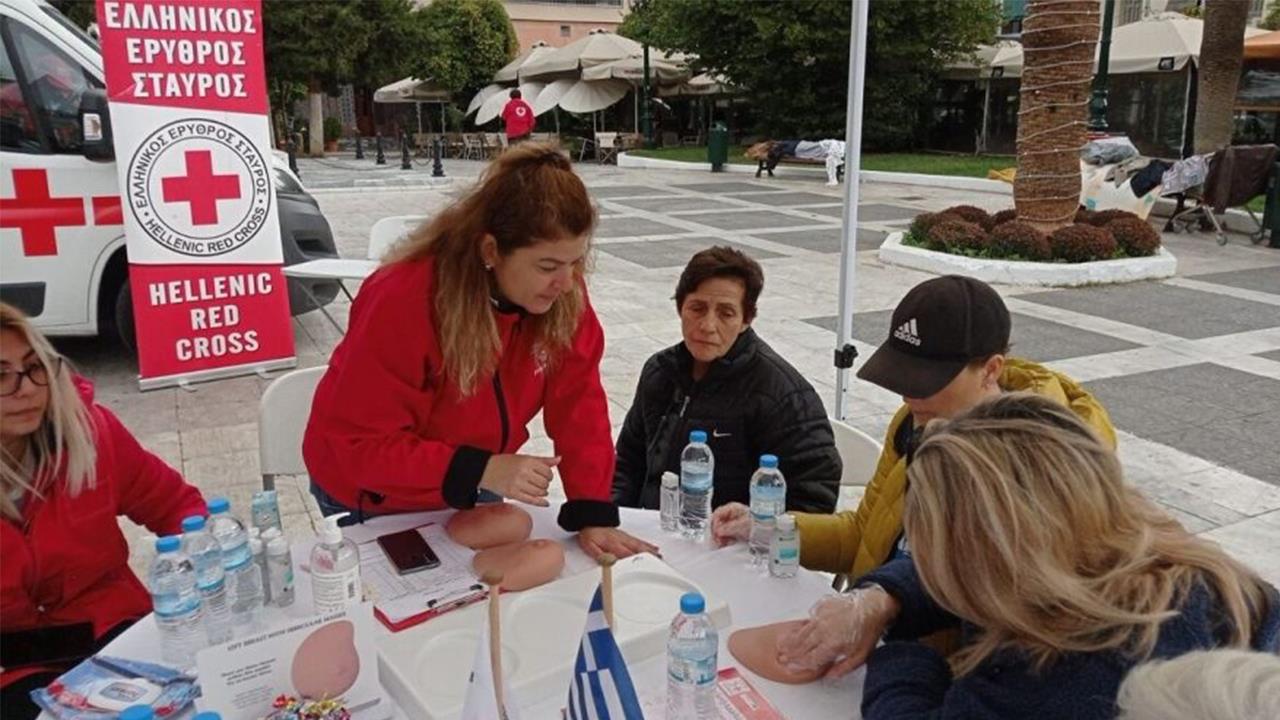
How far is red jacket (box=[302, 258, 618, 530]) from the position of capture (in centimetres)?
189

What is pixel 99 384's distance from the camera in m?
5.61

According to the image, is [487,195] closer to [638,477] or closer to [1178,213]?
[638,477]

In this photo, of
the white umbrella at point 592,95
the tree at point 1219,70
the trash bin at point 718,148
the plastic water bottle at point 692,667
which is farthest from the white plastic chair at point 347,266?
the white umbrella at point 592,95

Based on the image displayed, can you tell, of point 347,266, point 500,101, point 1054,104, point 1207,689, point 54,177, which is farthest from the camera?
point 500,101

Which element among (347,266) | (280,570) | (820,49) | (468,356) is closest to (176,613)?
(280,570)

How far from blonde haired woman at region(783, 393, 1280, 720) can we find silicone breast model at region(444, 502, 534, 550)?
90 centimetres

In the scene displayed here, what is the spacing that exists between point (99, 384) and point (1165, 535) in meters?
5.90

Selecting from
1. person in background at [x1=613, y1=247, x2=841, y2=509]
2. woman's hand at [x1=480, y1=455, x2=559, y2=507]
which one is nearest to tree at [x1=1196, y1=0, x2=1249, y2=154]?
person in background at [x1=613, y1=247, x2=841, y2=509]

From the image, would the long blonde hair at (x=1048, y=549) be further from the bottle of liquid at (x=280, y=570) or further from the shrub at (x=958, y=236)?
the shrub at (x=958, y=236)

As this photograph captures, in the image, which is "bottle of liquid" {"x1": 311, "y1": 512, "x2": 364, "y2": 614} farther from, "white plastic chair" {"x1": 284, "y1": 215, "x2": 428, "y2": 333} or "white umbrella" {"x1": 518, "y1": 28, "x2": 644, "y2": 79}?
"white umbrella" {"x1": 518, "y1": 28, "x2": 644, "y2": 79}

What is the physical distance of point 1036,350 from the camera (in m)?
6.40

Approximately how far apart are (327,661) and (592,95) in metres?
26.1

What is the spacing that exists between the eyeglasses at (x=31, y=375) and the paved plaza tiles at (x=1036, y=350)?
86cm

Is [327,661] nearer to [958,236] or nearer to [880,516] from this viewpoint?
[880,516]
